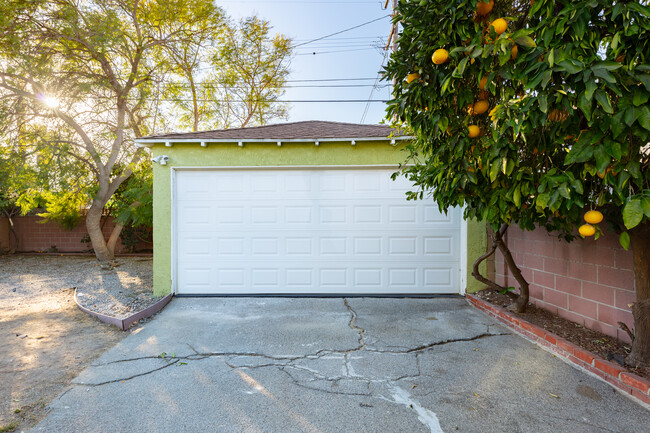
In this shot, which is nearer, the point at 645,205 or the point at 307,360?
the point at 645,205

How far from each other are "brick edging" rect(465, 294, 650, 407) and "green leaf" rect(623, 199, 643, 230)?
5.45 feet

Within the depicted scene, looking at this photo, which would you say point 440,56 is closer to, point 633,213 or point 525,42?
point 525,42

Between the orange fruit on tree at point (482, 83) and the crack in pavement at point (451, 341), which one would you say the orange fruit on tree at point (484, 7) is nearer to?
the orange fruit on tree at point (482, 83)

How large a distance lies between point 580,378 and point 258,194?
498cm

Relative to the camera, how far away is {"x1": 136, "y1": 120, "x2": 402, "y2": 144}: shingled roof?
19.4ft

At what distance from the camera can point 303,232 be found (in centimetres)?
605

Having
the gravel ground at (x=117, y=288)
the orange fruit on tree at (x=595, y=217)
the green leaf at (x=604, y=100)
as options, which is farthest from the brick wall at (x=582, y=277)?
the gravel ground at (x=117, y=288)

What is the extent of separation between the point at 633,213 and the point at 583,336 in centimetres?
244

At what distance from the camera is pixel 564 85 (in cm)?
201

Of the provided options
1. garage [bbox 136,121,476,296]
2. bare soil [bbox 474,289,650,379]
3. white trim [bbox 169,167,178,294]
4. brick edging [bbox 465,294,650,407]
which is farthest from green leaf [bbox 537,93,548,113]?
white trim [bbox 169,167,178,294]

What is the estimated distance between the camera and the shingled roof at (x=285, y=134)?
19.4ft

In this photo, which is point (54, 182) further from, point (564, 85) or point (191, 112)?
point (564, 85)

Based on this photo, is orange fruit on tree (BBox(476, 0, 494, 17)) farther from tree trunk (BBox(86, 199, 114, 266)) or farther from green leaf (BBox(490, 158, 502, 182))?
tree trunk (BBox(86, 199, 114, 266))

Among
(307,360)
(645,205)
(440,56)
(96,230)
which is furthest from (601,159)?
(96,230)
